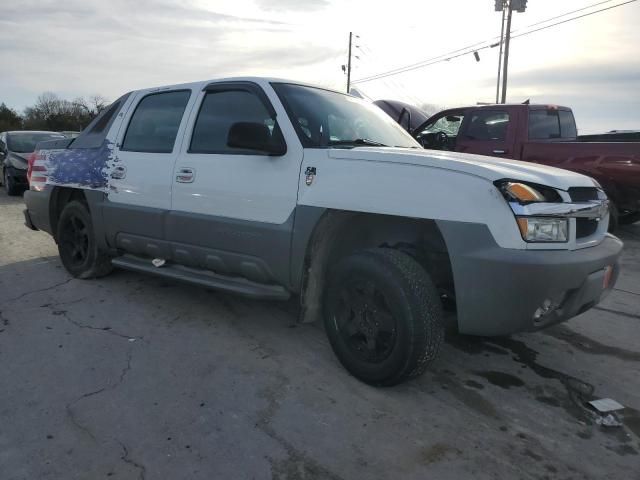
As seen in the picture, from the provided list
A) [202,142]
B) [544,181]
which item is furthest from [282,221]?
[544,181]

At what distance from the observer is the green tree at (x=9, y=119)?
184 ft

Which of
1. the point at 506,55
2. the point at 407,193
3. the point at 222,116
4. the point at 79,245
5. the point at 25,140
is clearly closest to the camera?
the point at 407,193

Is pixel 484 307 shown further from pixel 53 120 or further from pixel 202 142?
pixel 53 120

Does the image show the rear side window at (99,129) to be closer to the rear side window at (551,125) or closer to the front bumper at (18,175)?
the rear side window at (551,125)

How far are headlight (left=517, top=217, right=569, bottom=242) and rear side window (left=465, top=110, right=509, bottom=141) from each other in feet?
17.4

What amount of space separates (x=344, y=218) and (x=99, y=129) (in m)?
3.00

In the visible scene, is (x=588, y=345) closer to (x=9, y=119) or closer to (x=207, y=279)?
(x=207, y=279)

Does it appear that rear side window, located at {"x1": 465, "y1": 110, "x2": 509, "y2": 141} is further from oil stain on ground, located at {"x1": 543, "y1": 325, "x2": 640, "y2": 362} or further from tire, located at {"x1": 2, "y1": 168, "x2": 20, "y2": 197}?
tire, located at {"x1": 2, "y1": 168, "x2": 20, "y2": 197}

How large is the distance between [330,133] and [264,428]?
1.95 metres

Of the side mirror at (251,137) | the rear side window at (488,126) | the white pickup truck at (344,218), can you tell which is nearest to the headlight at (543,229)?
the white pickup truck at (344,218)

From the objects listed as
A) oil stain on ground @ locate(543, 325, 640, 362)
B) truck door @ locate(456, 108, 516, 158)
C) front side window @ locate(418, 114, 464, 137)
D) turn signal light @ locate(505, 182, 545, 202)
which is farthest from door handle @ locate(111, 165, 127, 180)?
truck door @ locate(456, 108, 516, 158)

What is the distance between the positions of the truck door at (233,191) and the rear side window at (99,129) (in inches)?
49.7

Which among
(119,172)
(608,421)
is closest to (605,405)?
(608,421)

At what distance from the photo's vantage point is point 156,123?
177 inches
